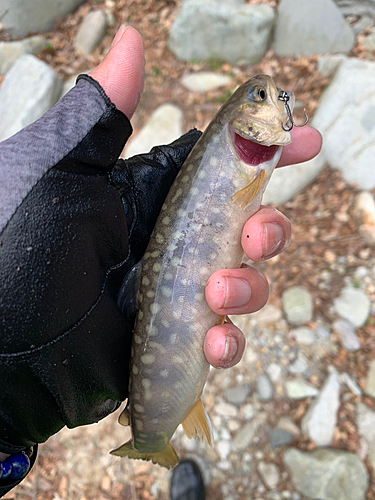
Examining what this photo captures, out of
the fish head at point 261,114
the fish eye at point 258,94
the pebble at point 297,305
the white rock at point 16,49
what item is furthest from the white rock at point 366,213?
the white rock at point 16,49

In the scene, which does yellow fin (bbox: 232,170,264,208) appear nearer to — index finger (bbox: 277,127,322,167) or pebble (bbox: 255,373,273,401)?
index finger (bbox: 277,127,322,167)

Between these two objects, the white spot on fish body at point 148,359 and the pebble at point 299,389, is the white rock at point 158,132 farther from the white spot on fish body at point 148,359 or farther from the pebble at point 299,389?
the white spot on fish body at point 148,359

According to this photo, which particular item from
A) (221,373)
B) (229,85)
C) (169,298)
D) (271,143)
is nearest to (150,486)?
(221,373)

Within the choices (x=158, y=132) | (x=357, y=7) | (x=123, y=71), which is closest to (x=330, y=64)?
(x=357, y=7)

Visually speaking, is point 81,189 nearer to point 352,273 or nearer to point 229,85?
point 352,273

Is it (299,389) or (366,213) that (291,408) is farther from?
(366,213)

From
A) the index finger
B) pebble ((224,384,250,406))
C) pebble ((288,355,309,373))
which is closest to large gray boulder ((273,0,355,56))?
the index finger

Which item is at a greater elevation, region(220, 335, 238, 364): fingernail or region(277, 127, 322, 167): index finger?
region(277, 127, 322, 167): index finger
